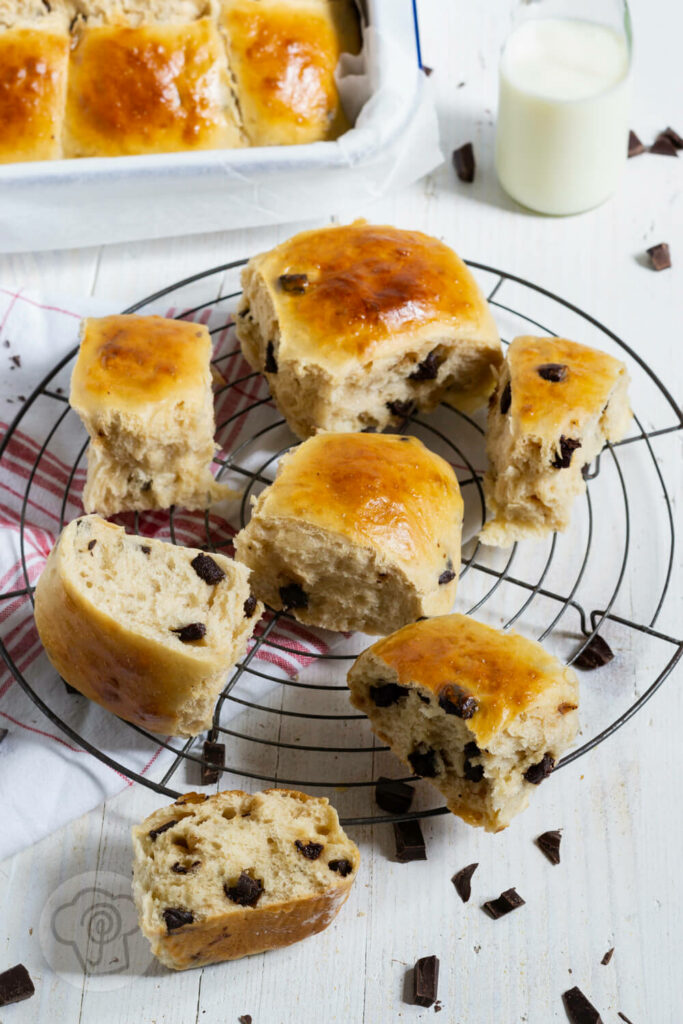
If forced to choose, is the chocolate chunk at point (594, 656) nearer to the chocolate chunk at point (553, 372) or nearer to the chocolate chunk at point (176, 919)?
the chocolate chunk at point (553, 372)

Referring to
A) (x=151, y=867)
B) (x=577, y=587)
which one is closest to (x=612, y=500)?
(x=577, y=587)

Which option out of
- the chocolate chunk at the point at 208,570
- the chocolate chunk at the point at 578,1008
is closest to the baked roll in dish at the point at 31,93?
the chocolate chunk at the point at 208,570

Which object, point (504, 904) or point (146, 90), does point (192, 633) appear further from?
point (146, 90)

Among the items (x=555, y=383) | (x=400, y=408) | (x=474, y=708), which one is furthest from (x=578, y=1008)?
(x=400, y=408)

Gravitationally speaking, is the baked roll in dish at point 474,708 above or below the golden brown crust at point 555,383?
below

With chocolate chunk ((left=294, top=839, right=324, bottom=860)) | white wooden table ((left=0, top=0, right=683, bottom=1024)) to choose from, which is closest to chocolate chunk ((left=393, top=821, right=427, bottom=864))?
white wooden table ((left=0, top=0, right=683, bottom=1024))

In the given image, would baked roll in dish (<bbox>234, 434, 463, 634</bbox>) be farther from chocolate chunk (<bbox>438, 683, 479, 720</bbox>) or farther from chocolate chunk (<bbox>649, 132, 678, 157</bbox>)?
chocolate chunk (<bbox>649, 132, 678, 157</bbox>)
